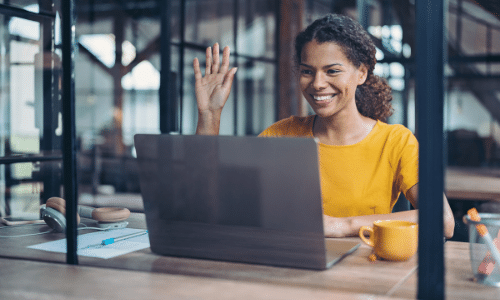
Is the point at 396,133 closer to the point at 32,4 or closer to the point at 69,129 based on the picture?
the point at 69,129

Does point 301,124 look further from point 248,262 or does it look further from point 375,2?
point 375,2

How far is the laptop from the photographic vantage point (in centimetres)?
85

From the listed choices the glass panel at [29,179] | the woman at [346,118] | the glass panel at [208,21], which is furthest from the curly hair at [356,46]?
the glass panel at [208,21]

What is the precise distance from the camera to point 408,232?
1.03 meters

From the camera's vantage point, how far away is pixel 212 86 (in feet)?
5.16

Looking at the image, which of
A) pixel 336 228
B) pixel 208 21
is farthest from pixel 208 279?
pixel 208 21

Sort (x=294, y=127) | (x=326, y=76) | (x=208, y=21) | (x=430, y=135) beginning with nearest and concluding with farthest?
(x=430, y=135), (x=326, y=76), (x=294, y=127), (x=208, y=21)

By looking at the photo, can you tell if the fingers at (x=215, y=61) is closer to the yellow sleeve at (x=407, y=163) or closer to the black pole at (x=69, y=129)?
the black pole at (x=69, y=129)

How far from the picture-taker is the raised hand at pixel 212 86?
154 cm

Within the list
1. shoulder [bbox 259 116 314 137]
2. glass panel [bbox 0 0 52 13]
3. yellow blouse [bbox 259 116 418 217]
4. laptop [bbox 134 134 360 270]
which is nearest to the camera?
laptop [bbox 134 134 360 270]

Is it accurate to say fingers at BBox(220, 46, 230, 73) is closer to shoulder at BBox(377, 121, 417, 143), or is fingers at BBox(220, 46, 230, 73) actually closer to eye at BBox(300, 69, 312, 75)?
eye at BBox(300, 69, 312, 75)

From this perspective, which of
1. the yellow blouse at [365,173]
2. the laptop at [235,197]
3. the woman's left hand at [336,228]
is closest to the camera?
the laptop at [235,197]

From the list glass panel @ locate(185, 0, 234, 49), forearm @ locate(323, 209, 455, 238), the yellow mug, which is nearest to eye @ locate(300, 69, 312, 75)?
forearm @ locate(323, 209, 455, 238)

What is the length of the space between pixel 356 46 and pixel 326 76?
0.54ft
